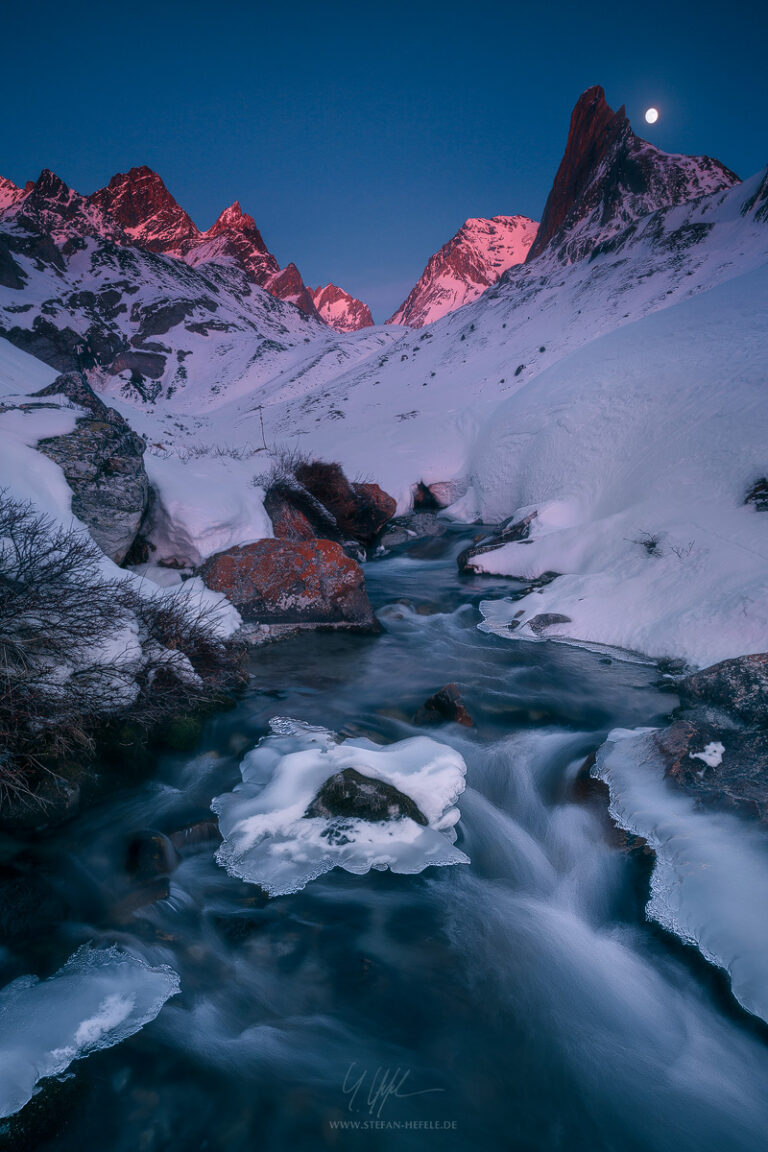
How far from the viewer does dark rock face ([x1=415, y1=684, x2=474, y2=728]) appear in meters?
4.98

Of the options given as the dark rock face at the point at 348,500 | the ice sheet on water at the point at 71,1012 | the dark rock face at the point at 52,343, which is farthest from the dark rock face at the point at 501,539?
the dark rock face at the point at 52,343

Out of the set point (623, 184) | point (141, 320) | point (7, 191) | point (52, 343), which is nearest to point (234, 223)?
point (7, 191)

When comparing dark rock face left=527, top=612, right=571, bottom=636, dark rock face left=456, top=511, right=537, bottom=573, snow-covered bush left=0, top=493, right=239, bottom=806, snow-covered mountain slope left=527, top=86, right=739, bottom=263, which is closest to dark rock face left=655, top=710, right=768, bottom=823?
dark rock face left=527, top=612, right=571, bottom=636

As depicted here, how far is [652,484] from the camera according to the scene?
8.06m

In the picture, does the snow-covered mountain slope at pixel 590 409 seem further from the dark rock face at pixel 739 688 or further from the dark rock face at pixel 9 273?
the dark rock face at pixel 9 273

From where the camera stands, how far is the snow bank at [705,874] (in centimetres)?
226

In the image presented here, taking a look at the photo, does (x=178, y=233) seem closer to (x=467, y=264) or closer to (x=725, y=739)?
(x=467, y=264)

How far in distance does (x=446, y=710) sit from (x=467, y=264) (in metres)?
177

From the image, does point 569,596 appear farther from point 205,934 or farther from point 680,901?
point 205,934

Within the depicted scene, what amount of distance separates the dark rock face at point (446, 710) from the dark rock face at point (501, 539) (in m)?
5.05

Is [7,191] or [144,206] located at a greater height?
[7,191]

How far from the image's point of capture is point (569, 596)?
7078 millimetres

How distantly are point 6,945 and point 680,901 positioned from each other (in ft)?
10.4

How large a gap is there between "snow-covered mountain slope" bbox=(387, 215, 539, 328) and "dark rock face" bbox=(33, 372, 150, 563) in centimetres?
14749
